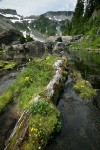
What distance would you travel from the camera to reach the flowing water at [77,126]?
14.7 m

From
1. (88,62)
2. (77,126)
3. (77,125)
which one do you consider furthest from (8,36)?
(77,126)

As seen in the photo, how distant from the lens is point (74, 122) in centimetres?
1820

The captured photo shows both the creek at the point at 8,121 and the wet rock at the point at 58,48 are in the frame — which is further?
the wet rock at the point at 58,48

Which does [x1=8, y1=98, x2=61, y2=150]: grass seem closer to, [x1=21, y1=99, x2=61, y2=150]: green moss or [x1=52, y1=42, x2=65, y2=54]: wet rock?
[x1=21, y1=99, x2=61, y2=150]: green moss

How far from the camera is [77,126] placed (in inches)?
683

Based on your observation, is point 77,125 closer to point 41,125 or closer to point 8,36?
point 41,125

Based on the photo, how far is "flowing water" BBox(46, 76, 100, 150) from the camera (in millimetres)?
14723

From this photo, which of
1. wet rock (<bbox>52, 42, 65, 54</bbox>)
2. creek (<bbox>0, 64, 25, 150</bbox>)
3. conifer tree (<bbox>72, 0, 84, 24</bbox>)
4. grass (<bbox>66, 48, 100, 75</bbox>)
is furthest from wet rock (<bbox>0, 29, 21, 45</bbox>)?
creek (<bbox>0, 64, 25, 150</bbox>)

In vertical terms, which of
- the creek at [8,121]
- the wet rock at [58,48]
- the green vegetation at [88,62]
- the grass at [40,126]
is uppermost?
the grass at [40,126]

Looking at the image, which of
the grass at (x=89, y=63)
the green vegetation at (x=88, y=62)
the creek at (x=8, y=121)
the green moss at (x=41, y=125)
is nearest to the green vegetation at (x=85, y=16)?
the green vegetation at (x=88, y=62)

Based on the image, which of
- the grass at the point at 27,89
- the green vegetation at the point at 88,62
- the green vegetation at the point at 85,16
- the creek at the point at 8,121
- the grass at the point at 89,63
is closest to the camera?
the creek at the point at 8,121

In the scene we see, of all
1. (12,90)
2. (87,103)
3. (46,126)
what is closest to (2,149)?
(46,126)

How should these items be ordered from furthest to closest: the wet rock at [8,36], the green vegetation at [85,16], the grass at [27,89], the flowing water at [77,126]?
the wet rock at [8,36]
the green vegetation at [85,16]
the grass at [27,89]
the flowing water at [77,126]

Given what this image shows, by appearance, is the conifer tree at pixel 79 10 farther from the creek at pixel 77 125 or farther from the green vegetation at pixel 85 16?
the creek at pixel 77 125
